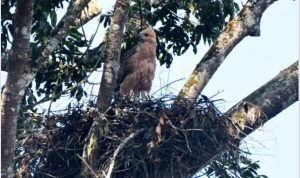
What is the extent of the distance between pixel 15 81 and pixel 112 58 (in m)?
1.16

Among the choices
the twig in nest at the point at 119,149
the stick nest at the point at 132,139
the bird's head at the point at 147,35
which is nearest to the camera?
the twig in nest at the point at 119,149

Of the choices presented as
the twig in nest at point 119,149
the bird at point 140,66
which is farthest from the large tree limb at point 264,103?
the bird at point 140,66

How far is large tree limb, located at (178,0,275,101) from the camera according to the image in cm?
823

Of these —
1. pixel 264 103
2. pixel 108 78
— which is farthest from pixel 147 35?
pixel 108 78

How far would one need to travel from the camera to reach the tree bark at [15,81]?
6.55 metres

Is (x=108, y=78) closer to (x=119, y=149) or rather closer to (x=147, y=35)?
(x=119, y=149)

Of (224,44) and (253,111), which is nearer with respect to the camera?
(253,111)

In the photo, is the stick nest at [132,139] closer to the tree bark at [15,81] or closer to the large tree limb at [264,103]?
the large tree limb at [264,103]

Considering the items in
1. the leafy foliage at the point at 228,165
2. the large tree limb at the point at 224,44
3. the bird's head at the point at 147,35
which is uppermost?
the bird's head at the point at 147,35

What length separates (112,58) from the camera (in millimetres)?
7547

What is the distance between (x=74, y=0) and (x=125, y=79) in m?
2.20

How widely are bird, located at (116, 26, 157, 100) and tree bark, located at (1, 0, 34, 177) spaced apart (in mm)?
3193

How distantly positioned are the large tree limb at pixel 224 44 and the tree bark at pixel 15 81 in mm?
1886

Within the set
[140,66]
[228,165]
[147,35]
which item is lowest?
[228,165]
